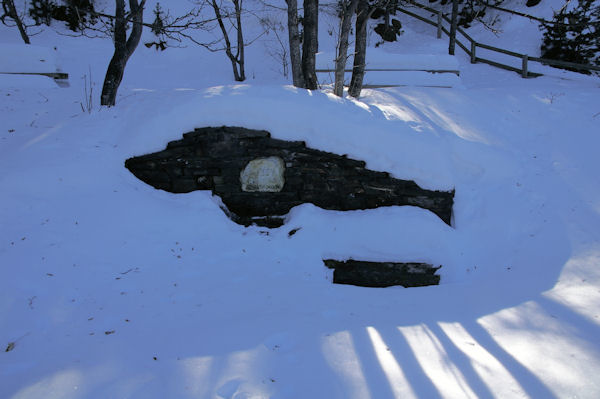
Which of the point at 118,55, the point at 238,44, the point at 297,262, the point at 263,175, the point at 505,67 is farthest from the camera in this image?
the point at 505,67

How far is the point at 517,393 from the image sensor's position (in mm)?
2229

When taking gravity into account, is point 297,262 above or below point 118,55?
below

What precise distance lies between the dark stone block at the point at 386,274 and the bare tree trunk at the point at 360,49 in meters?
4.23

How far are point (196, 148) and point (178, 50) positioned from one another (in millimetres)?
11395

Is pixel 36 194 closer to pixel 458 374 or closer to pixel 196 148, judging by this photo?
pixel 196 148

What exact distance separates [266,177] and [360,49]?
3828 mm

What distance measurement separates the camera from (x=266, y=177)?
5125 millimetres

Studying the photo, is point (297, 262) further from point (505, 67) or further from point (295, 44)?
point (505, 67)

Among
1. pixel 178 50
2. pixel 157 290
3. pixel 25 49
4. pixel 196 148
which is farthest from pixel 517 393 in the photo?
pixel 178 50

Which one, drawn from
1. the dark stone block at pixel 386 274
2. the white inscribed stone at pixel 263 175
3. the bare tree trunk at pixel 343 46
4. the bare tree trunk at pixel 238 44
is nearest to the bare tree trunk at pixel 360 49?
the bare tree trunk at pixel 343 46

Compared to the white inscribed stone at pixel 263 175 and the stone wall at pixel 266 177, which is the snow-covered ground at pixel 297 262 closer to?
the stone wall at pixel 266 177

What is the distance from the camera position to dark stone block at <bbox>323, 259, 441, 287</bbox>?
4.51 m

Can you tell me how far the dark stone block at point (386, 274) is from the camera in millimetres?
4512

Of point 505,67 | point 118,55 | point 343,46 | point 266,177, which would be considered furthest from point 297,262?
point 505,67
